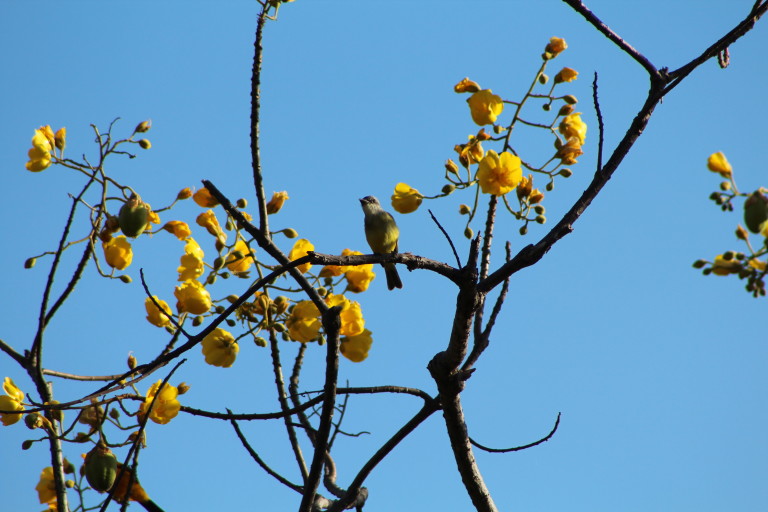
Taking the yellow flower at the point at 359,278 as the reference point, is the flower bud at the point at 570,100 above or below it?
above

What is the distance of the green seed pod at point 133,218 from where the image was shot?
3.38 meters

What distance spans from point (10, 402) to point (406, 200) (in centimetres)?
195

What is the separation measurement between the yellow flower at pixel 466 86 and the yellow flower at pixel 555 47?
0.37 m

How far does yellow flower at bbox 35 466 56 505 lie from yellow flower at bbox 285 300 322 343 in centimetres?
133

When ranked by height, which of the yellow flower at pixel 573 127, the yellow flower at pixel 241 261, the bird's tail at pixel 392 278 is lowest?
the yellow flower at pixel 241 261

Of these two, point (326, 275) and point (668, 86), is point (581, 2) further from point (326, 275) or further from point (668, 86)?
point (326, 275)

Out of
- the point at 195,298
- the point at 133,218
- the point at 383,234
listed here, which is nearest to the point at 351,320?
the point at 195,298

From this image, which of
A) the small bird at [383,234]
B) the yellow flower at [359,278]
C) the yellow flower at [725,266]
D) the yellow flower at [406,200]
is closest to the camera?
the yellow flower at [725,266]

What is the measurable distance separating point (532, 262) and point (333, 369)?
0.87 m

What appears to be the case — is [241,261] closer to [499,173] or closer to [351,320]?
[351,320]

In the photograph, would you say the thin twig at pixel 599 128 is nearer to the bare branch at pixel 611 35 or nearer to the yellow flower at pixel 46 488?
the bare branch at pixel 611 35

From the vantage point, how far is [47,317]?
3.34 metres

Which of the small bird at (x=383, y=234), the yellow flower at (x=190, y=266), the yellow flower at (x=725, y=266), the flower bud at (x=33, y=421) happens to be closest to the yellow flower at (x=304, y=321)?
the yellow flower at (x=190, y=266)

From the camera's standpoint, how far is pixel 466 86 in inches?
150
